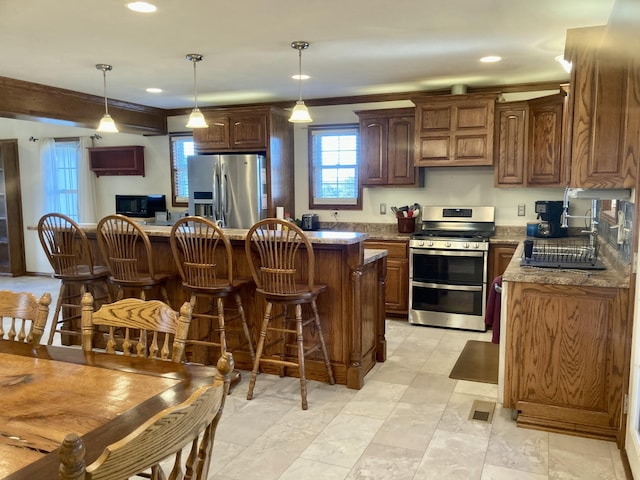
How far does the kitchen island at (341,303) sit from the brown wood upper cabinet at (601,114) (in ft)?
4.47

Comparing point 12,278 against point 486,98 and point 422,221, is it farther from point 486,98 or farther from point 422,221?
point 486,98

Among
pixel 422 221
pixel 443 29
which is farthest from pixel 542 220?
pixel 443 29

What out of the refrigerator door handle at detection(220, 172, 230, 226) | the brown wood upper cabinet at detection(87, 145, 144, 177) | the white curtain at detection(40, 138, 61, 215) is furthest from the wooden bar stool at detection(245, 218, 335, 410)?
the white curtain at detection(40, 138, 61, 215)

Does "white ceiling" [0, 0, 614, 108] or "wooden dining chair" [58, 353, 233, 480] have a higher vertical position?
"white ceiling" [0, 0, 614, 108]

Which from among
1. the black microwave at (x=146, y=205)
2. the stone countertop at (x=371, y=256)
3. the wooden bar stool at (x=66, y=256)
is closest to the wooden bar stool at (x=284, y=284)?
the stone countertop at (x=371, y=256)

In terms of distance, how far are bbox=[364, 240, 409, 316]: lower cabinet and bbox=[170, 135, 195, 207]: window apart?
9.55 feet

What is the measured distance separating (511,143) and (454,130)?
21.5 inches

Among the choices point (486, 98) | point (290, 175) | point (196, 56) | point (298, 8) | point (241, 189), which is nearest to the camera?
point (298, 8)

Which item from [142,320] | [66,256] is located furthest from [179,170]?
[142,320]

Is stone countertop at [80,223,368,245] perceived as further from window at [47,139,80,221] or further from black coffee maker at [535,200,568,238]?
window at [47,139,80,221]

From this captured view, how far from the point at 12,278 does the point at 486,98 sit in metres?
7.06

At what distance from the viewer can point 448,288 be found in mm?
4992

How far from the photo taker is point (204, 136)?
6141 millimetres

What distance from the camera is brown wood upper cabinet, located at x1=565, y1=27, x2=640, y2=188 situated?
263 cm
